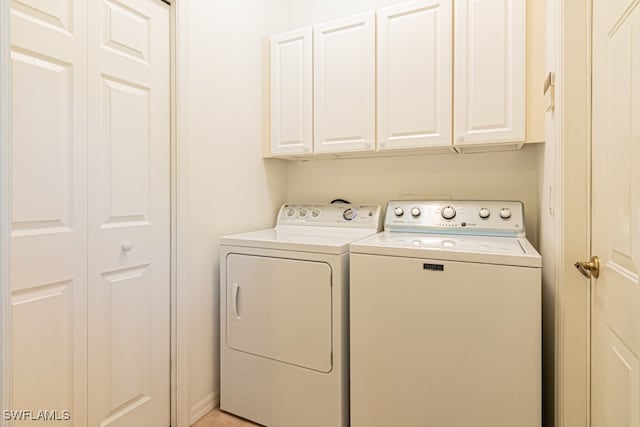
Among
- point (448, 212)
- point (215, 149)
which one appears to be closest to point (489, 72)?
point (448, 212)

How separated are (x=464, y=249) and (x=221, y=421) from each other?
1512 millimetres

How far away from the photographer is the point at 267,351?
172cm

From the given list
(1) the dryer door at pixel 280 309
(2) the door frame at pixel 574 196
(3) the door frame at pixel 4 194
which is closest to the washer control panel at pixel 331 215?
(1) the dryer door at pixel 280 309

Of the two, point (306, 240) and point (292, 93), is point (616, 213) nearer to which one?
point (306, 240)

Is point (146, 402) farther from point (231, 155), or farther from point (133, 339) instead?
point (231, 155)

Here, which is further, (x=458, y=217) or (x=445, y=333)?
(x=458, y=217)

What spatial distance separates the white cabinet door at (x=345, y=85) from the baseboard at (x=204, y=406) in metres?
1.54

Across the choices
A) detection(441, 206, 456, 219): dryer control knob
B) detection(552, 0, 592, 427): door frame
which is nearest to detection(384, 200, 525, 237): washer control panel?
detection(441, 206, 456, 219): dryer control knob

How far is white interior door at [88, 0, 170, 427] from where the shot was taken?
1386 mm

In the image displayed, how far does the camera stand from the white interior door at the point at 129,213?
4.55 feet

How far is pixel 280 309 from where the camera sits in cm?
168

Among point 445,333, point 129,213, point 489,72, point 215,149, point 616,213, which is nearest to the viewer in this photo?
point 616,213

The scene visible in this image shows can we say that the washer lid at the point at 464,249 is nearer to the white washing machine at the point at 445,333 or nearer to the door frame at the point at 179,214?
the white washing machine at the point at 445,333

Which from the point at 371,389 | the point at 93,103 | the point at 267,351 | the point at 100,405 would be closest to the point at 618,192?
the point at 371,389
